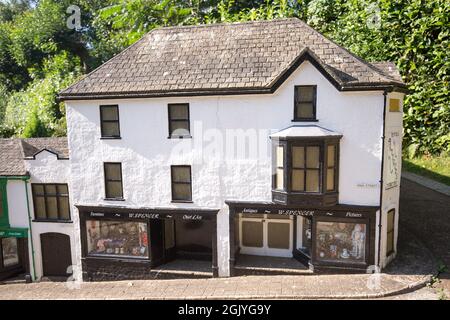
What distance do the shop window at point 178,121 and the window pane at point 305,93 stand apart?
4376mm

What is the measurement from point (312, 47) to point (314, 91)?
220 cm

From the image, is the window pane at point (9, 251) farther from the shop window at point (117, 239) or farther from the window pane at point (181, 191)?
the window pane at point (181, 191)

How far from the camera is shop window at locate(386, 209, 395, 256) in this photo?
14520 mm

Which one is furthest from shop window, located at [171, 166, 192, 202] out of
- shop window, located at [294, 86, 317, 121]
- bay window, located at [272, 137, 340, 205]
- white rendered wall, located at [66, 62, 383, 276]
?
shop window, located at [294, 86, 317, 121]

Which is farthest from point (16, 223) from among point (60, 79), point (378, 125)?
point (60, 79)

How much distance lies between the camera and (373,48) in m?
27.0

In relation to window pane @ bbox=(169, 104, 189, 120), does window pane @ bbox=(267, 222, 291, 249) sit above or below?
below

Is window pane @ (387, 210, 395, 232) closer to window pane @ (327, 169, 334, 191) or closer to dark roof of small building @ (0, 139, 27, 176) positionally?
window pane @ (327, 169, 334, 191)

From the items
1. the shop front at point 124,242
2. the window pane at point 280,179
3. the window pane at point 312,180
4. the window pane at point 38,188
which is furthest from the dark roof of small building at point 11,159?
the window pane at point 312,180

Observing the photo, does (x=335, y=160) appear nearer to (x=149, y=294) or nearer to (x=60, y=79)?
(x=149, y=294)

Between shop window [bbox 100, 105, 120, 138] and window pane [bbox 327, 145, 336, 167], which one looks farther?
shop window [bbox 100, 105, 120, 138]

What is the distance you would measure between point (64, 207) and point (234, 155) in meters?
8.08

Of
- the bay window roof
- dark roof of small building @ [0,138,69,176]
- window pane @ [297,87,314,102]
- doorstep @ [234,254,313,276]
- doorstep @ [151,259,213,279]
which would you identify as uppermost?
window pane @ [297,87,314,102]

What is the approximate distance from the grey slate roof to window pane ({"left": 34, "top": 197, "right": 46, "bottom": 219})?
196 inches
